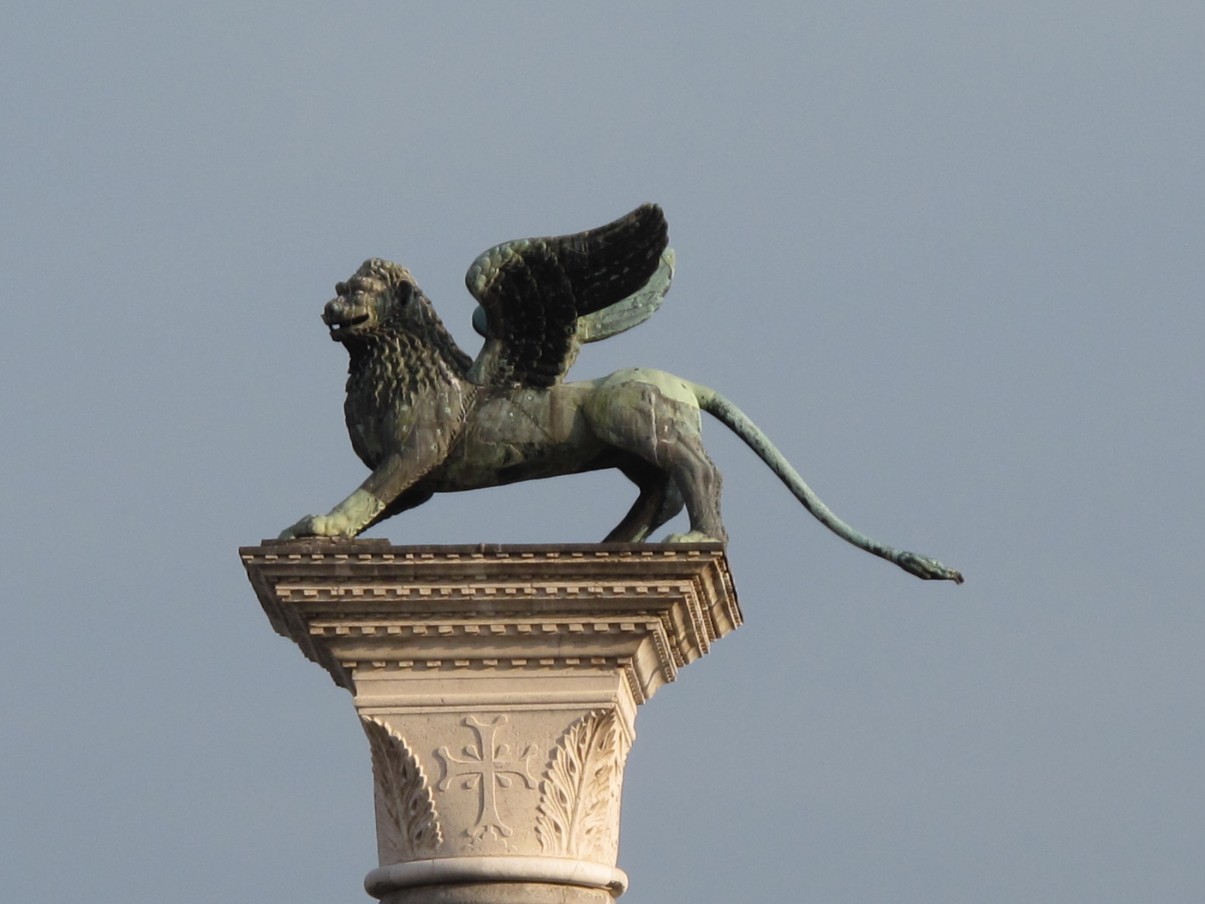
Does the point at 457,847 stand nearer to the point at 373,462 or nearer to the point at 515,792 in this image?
the point at 515,792

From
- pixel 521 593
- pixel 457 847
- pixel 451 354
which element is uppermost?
pixel 451 354

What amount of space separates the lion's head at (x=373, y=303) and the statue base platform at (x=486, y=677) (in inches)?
64.3

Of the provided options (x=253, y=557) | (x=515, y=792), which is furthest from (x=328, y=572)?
(x=515, y=792)

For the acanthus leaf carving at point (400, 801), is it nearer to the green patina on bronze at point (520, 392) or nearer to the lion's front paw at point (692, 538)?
the green patina on bronze at point (520, 392)

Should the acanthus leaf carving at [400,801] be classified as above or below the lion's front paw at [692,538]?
below

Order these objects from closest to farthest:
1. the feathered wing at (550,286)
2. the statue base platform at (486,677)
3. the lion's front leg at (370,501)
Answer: the statue base platform at (486,677) → the lion's front leg at (370,501) → the feathered wing at (550,286)

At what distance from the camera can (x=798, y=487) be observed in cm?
2006

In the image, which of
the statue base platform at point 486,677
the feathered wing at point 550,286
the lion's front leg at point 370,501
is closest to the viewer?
the statue base platform at point 486,677

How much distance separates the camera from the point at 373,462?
64.7 feet

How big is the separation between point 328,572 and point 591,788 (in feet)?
6.58

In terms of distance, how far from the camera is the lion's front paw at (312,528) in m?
19.0

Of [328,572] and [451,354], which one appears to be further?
[451,354]

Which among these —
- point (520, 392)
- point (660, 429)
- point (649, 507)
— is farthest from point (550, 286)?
point (649, 507)

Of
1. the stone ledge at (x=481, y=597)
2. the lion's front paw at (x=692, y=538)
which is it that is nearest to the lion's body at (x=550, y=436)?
the lion's front paw at (x=692, y=538)
